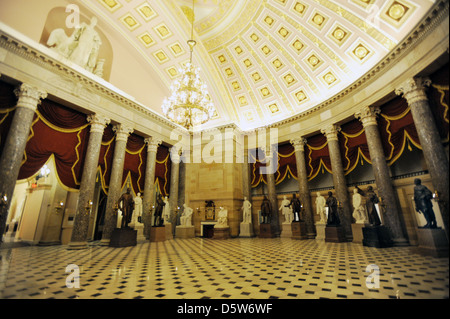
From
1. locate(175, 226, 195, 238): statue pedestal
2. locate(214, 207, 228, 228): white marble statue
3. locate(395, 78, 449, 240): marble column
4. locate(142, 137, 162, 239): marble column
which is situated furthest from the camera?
locate(175, 226, 195, 238): statue pedestal

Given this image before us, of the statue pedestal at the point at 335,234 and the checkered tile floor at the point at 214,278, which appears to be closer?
the checkered tile floor at the point at 214,278

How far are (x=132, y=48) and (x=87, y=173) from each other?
28.1 ft

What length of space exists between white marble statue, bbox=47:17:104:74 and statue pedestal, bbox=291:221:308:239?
43.4 feet

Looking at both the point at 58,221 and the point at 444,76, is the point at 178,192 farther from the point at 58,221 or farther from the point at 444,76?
the point at 444,76

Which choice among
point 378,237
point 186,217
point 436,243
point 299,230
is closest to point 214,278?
point 436,243

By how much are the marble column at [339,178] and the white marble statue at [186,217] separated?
8979mm

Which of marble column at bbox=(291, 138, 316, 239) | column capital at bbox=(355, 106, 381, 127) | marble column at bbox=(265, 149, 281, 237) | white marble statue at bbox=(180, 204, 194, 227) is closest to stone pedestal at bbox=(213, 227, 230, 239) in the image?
white marble statue at bbox=(180, 204, 194, 227)

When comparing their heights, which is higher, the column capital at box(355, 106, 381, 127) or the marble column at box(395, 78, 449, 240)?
the column capital at box(355, 106, 381, 127)

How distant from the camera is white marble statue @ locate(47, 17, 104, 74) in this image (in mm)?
9867

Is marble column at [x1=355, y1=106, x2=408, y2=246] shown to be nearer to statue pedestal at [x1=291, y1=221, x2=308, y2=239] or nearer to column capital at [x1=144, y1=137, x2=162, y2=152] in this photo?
statue pedestal at [x1=291, y1=221, x2=308, y2=239]

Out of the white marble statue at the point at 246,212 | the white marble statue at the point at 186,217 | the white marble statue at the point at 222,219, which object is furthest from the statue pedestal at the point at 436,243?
the white marble statue at the point at 186,217

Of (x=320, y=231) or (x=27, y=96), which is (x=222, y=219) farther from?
(x=27, y=96)

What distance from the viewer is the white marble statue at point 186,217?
14125 mm

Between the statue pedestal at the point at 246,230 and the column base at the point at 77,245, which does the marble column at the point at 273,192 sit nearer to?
the statue pedestal at the point at 246,230
